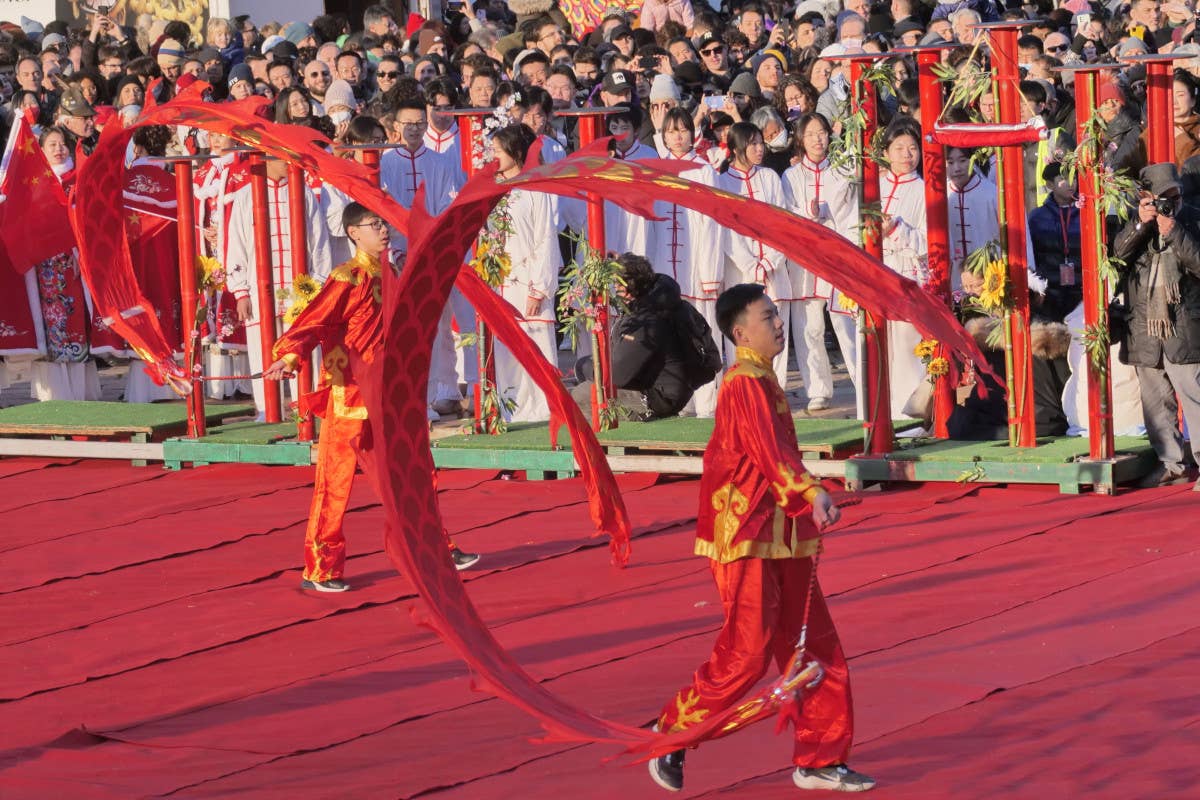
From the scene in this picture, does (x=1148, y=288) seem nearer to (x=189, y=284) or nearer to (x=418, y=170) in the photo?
(x=418, y=170)

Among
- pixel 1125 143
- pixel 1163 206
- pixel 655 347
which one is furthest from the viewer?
pixel 655 347

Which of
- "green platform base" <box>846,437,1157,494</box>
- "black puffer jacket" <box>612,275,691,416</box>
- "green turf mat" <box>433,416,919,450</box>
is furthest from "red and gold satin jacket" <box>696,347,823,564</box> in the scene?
"black puffer jacket" <box>612,275,691,416</box>

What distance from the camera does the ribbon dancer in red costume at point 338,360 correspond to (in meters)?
8.12

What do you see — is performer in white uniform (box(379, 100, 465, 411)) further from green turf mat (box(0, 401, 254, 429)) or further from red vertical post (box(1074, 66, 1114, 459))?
red vertical post (box(1074, 66, 1114, 459))

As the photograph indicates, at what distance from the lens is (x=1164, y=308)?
9.20 m

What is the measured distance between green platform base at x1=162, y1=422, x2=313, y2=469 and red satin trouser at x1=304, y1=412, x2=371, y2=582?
2579 mm

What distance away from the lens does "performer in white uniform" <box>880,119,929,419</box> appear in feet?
35.0

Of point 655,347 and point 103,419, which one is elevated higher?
point 655,347

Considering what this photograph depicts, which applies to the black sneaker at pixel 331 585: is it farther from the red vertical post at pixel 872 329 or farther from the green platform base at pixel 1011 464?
the red vertical post at pixel 872 329

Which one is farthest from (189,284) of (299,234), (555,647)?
(555,647)

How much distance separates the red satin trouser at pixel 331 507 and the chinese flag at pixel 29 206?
4.78 metres

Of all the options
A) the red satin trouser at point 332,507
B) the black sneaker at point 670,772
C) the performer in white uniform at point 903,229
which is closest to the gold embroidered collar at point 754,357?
the black sneaker at point 670,772

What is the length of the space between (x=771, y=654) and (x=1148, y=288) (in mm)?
4345

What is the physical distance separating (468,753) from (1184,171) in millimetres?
5514
